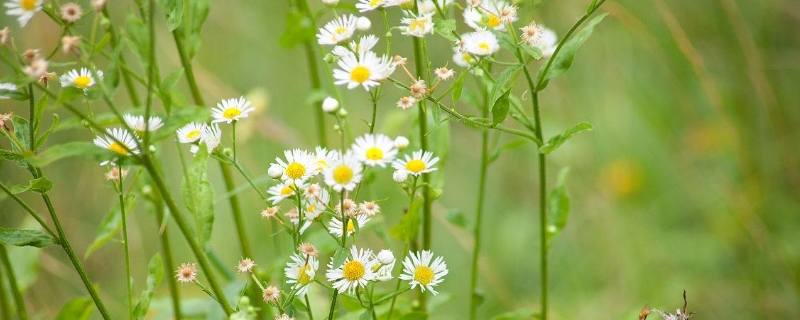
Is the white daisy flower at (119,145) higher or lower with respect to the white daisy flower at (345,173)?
higher

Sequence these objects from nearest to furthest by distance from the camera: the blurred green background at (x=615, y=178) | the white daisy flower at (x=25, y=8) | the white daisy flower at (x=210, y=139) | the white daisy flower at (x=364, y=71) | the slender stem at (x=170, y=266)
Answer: the white daisy flower at (x=25, y=8) < the white daisy flower at (x=364, y=71) < the white daisy flower at (x=210, y=139) < the slender stem at (x=170, y=266) < the blurred green background at (x=615, y=178)

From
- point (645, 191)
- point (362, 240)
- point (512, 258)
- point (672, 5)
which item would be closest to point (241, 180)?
point (362, 240)

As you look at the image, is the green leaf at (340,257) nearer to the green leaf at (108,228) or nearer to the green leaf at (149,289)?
the green leaf at (149,289)

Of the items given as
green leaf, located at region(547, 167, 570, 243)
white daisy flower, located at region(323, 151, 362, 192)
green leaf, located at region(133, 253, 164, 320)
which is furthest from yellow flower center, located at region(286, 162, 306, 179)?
green leaf, located at region(547, 167, 570, 243)

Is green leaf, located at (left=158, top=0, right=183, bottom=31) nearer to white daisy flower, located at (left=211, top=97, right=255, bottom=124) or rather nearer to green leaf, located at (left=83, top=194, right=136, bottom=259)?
white daisy flower, located at (left=211, top=97, right=255, bottom=124)

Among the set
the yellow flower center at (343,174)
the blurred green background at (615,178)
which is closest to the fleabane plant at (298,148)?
the yellow flower center at (343,174)

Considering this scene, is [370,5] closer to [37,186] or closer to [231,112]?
[231,112]

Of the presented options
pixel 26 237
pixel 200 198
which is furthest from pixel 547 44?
pixel 26 237
